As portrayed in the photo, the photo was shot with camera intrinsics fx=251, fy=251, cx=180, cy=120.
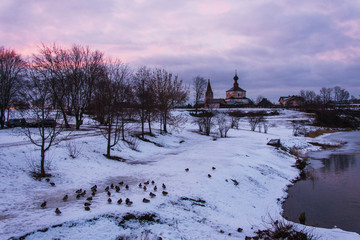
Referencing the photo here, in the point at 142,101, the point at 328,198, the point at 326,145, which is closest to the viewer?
the point at 328,198

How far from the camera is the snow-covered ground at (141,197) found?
6195 mm

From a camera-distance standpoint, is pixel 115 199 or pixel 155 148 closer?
pixel 115 199

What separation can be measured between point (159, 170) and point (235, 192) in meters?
4.19

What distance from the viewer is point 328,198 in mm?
11383

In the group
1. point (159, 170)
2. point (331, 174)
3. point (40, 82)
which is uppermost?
point (40, 82)

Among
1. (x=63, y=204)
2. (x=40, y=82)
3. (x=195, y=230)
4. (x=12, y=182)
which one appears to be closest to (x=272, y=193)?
(x=195, y=230)

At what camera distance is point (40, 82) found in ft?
35.1

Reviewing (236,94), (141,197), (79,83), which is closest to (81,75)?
(79,83)

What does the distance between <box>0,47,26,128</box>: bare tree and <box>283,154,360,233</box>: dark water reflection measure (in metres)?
27.1

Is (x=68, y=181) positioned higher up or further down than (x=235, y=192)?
higher up

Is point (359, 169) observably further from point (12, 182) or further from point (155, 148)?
point (12, 182)

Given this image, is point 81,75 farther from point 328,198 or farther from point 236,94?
point 236,94

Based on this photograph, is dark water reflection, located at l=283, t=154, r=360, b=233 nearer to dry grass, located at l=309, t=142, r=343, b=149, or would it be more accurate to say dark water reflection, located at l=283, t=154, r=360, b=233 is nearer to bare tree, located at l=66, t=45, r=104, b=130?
A: dry grass, located at l=309, t=142, r=343, b=149

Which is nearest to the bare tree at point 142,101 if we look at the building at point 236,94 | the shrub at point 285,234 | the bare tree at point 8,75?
the bare tree at point 8,75
